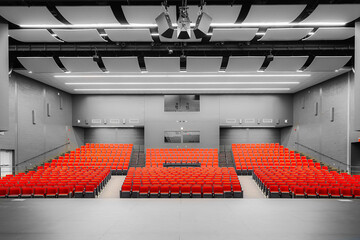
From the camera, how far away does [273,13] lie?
7.66 m

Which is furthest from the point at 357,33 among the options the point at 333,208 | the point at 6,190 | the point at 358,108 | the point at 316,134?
the point at 6,190

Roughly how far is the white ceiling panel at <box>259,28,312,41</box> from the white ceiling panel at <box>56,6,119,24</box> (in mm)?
4947

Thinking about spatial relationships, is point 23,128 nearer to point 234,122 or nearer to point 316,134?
point 234,122

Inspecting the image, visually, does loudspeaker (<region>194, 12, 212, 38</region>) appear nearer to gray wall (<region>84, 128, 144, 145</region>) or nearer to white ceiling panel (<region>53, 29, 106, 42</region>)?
white ceiling panel (<region>53, 29, 106, 42</region>)

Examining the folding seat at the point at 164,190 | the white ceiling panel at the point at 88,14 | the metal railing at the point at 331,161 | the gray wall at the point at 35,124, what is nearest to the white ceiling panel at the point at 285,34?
the white ceiling panel at the point at 88,14

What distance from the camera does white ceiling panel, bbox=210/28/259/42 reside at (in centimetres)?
896

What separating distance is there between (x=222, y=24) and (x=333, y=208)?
5736 mm

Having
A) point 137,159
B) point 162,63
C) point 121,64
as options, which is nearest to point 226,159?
point 137,159

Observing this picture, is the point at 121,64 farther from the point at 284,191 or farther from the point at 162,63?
the point at 284,191

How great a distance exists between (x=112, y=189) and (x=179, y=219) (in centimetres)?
648

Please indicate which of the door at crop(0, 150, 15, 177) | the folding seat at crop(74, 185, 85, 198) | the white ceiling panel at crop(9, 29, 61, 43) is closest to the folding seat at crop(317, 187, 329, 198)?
the folding seat at crop(74, 185, 85, 198)

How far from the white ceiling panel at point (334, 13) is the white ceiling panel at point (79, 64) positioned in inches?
316

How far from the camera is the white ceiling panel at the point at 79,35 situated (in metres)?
8.97

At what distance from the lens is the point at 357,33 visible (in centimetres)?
739
